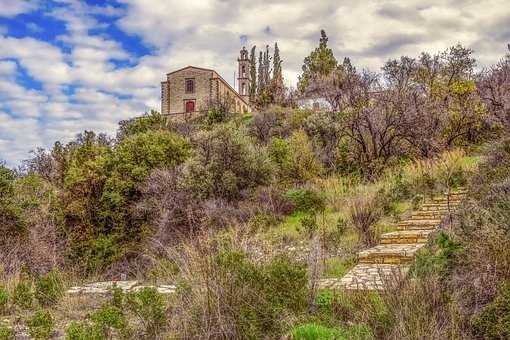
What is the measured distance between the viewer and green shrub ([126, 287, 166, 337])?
424cm

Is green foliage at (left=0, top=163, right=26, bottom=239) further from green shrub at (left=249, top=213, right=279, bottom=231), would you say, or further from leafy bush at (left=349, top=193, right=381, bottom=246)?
leafy bush at (left=349, top=193, right=381, bottom=246)

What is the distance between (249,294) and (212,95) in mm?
37040

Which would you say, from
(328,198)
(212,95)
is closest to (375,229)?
(328,198)

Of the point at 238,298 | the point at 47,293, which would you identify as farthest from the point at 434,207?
the point at 47,293

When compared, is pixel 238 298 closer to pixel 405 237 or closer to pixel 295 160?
pixel 405 237

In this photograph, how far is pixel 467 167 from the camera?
40.5 feet

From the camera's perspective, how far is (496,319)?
3.54 m

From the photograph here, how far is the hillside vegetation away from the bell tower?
2591cm

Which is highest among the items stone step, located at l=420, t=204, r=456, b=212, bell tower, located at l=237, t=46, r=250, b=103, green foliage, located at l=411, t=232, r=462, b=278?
bell tower, located at l=237, t=46, r=250, b=103

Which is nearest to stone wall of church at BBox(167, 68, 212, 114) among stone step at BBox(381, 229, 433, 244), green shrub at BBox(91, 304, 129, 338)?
stone step at BBox(381, 229, 433, 244)

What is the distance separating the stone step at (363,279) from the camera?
15.1ft

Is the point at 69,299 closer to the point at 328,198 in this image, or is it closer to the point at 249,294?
the point at 249,294

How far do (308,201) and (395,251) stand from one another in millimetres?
4344

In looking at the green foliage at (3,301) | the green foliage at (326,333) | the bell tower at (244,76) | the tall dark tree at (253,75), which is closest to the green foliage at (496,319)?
the green foliage at (326,333)
